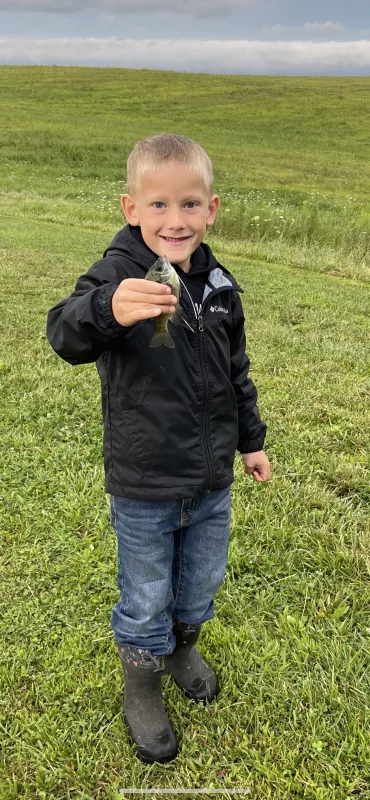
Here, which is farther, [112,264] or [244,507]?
[244,507]

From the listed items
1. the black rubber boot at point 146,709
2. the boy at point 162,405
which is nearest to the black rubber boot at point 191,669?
the boy at point 162,405

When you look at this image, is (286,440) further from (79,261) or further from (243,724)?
(79,261)

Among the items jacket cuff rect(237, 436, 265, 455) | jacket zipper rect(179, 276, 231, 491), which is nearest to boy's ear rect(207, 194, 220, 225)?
jacket zipper rect(179, 276, 231, 491)

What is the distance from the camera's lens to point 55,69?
2564 inches

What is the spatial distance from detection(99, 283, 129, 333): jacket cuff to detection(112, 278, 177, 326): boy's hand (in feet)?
0.13

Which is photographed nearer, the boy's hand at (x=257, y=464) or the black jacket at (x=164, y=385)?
the black jacket at (x=164, y=385)

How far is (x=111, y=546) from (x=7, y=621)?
650 millimetres

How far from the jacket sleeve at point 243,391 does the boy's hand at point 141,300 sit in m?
0.70

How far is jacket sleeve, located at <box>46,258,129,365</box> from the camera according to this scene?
68.5 inches

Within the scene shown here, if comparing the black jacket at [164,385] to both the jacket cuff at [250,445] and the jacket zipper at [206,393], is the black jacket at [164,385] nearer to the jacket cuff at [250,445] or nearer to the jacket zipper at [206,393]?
the jacket zipper at [206,393]

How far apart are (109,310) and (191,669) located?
158cm

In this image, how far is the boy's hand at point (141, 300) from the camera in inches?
62.5

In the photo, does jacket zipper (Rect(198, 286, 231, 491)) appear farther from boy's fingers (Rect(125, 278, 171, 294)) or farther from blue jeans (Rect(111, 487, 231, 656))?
boy's fingers (Rect(125, 278, 171, 294))

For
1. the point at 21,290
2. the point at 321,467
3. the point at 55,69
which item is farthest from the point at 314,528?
the point at 55,69
